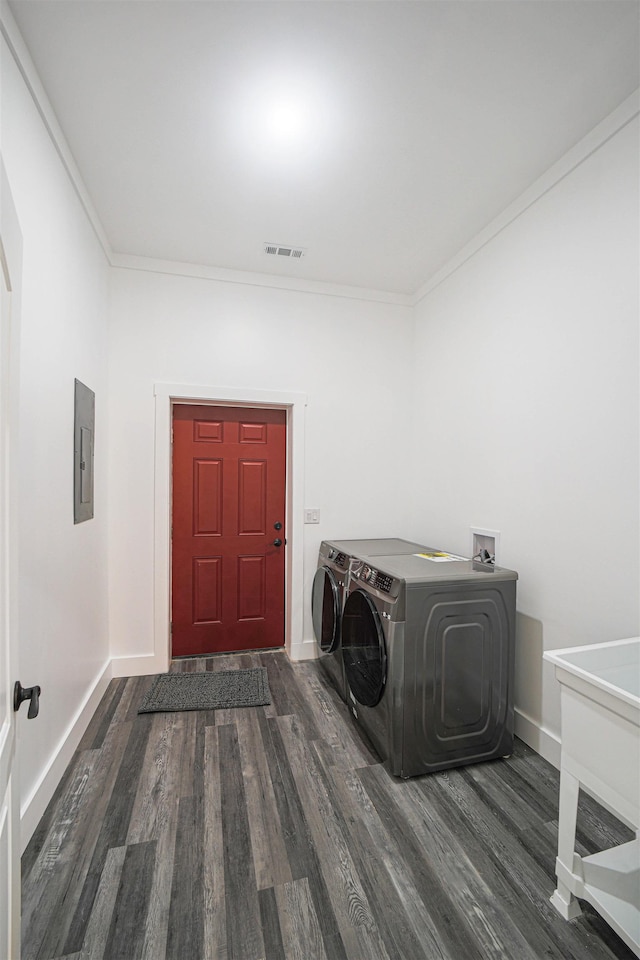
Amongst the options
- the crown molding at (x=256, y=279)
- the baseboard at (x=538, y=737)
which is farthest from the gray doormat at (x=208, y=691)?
the crown molding at (x=256, y=279)

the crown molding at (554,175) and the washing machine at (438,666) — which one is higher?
the crown molding at (554,175)

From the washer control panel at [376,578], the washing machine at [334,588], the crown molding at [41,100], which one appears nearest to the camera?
the crown molding at [41,100]

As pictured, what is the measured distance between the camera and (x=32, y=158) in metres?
1.67

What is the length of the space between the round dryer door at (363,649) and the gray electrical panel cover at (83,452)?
157 cm

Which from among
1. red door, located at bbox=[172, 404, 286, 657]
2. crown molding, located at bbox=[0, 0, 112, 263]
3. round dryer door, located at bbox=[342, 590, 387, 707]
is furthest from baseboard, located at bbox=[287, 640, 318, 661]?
crown molding, located at bbox=[0, 0, 112, 263]

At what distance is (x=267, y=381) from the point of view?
128 inches

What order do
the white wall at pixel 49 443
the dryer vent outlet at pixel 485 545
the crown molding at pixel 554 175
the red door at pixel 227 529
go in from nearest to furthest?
the white wall at pixel 49 443 < the crown molding at pixel 554 175 < the dryer vent outlet at pixel 485 545 < the red door at pixel 227 529

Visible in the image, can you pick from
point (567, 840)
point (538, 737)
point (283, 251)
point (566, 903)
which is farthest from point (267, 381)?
point (566, 903)

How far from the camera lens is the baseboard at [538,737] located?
6.81 ft

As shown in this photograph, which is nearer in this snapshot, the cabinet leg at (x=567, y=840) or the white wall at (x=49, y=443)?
the cabinet leg at (x=567, y=840)

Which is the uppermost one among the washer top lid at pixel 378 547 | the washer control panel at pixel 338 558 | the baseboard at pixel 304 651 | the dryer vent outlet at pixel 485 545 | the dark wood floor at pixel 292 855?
the dryer vent outlet at pixel 485 545

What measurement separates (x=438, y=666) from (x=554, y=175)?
242 centimetres

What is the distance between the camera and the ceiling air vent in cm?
286

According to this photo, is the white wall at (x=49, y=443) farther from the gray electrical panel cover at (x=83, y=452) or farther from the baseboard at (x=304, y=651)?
the baseboard at (x=304, y=651)
